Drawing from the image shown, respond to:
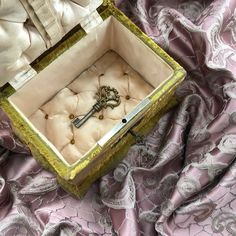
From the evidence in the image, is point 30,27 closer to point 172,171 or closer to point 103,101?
point 103,101

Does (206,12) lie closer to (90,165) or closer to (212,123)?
(212,123)

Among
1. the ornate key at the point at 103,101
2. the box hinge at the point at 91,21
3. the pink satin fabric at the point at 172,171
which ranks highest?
the box hinge at the point at 91,21

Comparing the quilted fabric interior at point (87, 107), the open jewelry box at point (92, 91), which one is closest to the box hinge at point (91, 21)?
the open jewelry box at point (92, 91)

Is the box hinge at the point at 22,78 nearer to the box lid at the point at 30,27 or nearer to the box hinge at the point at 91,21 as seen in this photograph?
the box lid at the point at 30,27

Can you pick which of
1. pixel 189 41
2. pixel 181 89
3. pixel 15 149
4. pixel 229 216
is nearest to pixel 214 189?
pixel 229 216

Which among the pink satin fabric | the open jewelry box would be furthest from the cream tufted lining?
the pink satin fabric

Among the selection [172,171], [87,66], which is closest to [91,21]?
[87,66]
